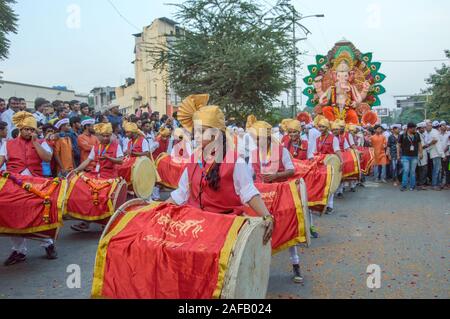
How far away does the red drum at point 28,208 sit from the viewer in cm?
577

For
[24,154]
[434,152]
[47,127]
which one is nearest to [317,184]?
[24,154]

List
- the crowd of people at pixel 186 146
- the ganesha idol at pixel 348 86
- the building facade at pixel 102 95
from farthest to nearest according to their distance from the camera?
the building facade at pixel 102 95, the ganesha idol at pixel 348 86, the crowd of people at pixel 186 146

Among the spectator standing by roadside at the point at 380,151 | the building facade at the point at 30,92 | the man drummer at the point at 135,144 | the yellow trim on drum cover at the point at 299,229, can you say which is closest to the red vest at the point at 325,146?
the man drummer at the point at 135,144

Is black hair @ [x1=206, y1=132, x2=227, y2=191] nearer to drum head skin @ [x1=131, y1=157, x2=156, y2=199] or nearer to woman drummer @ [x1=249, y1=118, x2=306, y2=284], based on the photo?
woman drummer @ [x1=249, y1=118, x2=306, y2=284]

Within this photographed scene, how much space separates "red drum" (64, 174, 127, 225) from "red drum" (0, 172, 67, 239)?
107 centimetres

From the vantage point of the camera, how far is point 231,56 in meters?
16.8

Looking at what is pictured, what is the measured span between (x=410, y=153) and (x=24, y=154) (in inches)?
425

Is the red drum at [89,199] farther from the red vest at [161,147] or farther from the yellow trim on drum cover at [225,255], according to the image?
the red vest at [161,147]

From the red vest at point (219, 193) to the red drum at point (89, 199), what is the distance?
328 cm

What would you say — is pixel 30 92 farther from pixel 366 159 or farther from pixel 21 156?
pixel 21 156

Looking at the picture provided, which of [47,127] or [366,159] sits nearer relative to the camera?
[47,127]

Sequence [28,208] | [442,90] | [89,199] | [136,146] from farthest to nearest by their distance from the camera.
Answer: [442,90] < [136,146] < [89,199] < [28,208]

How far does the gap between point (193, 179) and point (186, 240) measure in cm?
92

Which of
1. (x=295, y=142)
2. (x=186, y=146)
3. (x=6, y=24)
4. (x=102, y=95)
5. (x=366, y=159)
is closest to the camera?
(x=295, y=142)
